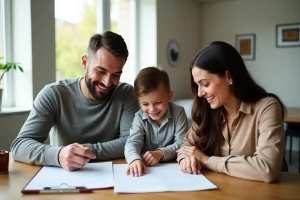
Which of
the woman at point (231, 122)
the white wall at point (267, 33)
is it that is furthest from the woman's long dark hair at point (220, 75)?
the white wall at point (267, 33)

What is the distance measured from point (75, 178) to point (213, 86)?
0.65 m

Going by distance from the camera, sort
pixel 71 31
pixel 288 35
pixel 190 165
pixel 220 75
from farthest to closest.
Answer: pixel 288 35 < pixel 71 31 < pixel 220 75 < pixel 190 165

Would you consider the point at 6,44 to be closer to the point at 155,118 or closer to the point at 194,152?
the point at 155,118

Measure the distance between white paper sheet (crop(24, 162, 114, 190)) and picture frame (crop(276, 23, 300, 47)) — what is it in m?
4.37

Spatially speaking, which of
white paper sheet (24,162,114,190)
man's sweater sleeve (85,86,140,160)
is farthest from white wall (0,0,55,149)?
white paper sheet (24,162,114,190)

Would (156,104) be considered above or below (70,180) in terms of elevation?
above

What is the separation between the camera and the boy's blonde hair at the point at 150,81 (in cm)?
142

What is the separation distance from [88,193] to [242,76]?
2.49ft

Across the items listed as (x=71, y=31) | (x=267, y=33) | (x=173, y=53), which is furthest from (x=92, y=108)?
(x=267, y=33)

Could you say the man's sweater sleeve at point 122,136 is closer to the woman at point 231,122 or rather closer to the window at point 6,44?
the woman at point 231,122

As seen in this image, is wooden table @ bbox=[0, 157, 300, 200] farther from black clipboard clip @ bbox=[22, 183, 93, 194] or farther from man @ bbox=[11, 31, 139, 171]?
man @ bbox=[11, 31, 139, 171]

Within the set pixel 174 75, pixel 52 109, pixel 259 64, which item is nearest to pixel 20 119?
pixel 52 109

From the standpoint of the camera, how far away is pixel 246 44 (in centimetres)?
507

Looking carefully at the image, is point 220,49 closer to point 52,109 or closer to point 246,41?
point 52,109
